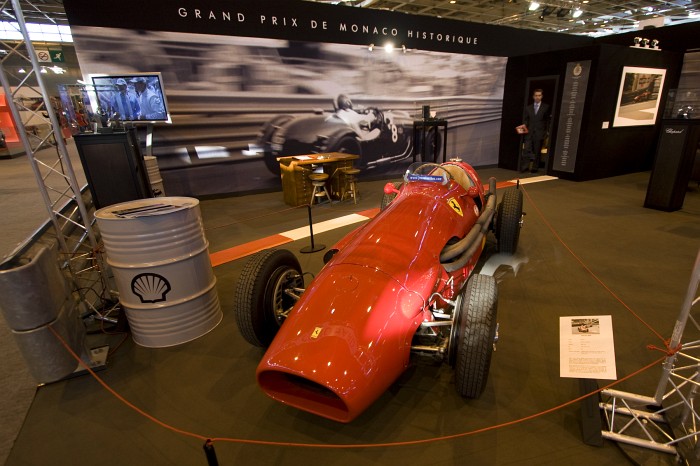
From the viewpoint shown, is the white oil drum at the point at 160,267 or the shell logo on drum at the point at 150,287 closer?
the white oil drum at the point at 160,267

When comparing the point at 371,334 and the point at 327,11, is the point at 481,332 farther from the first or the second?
the point at 327,11

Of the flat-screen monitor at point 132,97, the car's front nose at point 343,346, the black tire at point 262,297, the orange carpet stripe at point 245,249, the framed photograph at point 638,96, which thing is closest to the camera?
the car's front nose at point 343,346

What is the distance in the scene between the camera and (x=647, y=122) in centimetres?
906

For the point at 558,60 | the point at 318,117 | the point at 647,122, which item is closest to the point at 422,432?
the point at 318,117

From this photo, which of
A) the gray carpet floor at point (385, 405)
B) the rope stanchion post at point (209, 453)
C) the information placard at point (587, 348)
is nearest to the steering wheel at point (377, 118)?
the gray carpet floor at point (385, 405)

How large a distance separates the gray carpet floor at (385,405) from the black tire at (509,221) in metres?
0.48

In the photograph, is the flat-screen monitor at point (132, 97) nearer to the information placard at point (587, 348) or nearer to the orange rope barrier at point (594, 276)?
the orange rope barrier at point (594, 276)

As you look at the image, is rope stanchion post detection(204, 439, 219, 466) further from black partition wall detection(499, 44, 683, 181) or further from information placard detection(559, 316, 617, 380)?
black partition wall detection(499, 44, 683, 181)

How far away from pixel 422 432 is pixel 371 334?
0.70 m

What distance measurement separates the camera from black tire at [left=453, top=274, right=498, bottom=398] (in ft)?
6.46

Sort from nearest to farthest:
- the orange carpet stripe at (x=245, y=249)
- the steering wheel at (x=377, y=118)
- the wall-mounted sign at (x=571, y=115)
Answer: the orange carpet stripe at (x=245, y=249), the wall-mounted sign at (x=571, y=115), the steering wheel at (x=377, y=118)

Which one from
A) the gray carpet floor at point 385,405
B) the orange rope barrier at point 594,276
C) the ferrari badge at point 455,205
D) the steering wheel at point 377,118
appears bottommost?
the orange rope barrier at point 594,276

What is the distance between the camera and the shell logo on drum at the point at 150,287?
2.78 metres

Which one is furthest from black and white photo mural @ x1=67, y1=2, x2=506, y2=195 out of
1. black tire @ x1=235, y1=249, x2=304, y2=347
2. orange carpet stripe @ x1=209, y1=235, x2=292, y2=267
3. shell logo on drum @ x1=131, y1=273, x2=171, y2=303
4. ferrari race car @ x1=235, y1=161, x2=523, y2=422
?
ferrari race car @ x1=235, y1=161, x2=523, y2=422
